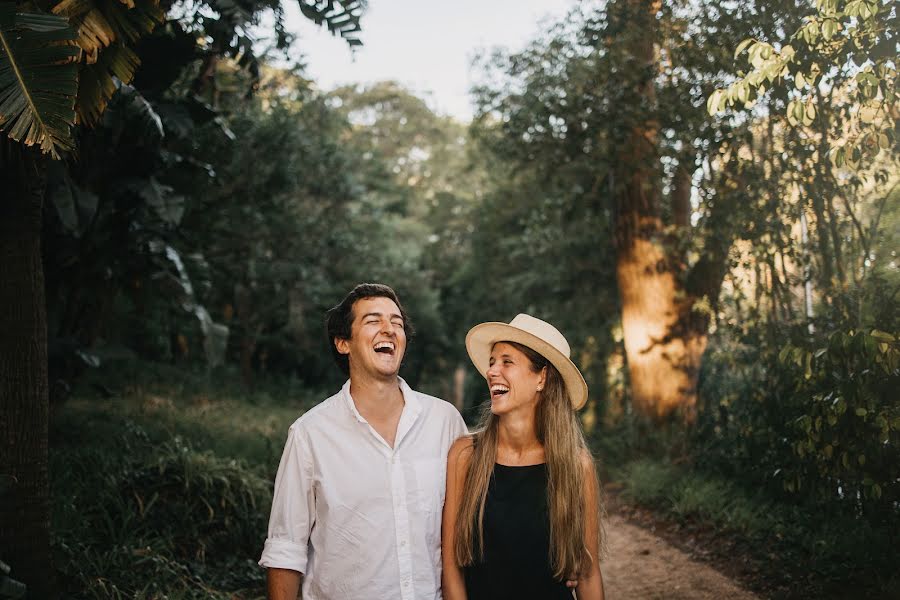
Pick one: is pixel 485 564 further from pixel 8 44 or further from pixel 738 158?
pixel 738 158

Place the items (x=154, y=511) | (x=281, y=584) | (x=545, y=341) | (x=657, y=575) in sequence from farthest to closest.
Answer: (x=657, y=575), (x=154, y=511), (x=545, y=341), (x=281, y=584)

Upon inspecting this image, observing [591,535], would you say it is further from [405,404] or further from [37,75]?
[37,75]

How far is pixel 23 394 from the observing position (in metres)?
4.59

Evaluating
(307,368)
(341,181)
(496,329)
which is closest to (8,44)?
(496,329)

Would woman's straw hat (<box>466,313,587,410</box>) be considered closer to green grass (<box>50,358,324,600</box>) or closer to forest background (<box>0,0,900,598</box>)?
forest background (<box>0,0,900,598</box>)

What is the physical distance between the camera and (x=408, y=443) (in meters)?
3.56

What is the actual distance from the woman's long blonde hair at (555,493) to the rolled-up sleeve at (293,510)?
0.68 metres

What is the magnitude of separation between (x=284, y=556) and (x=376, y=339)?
41.2 inches

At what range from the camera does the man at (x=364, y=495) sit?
334 cm

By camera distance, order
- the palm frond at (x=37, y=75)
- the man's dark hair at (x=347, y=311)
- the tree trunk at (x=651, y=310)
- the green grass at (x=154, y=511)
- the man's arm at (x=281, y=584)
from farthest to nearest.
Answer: the tree trunk at (x=651, y=310) < the green grass at (x=154, y=511) < the palm frond at (x=37, y=75) < the man's dark hair at (x=347, y=311) < the man's arm at (x=281, y=584)

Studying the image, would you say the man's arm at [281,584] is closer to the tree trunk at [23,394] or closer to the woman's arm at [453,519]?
the woman's arm at [453,519]

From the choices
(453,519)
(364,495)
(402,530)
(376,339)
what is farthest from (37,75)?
(453,519)

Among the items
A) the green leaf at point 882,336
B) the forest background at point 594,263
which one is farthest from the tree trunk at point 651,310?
the green leaf at point 882,336

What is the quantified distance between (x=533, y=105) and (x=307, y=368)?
16.9 m
